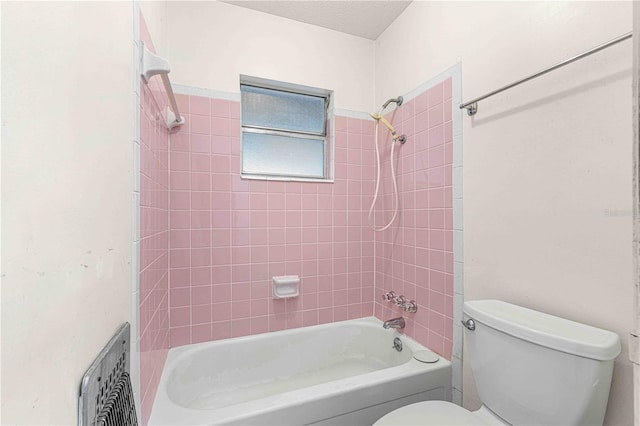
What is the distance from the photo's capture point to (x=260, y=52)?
1.77 meters

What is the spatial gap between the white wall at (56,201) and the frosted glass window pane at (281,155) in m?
1.14

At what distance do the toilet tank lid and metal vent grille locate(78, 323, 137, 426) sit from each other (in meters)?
1.20

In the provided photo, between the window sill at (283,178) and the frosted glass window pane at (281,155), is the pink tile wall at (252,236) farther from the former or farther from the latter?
the frosted glass window pane at (281,155)

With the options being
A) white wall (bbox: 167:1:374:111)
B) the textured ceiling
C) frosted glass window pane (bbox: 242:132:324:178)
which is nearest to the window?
frosted glass window pane (bbox: 242:132:324:178)

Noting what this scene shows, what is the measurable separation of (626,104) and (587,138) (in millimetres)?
122

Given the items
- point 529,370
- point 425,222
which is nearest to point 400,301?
point 425,222

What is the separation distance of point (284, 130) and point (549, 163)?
1540 mm

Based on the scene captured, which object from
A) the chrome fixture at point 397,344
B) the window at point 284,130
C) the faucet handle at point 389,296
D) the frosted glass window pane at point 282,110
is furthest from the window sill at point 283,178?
the chrome fixture at point 397,344

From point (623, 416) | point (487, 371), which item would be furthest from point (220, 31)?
point (623, 416)

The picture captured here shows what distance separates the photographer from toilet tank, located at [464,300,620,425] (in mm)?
780

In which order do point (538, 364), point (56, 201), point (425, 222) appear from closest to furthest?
point (56, 201), point (538, 364), point (425, 222)

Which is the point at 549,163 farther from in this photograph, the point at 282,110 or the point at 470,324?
the point at 282,110

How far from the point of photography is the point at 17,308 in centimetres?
37

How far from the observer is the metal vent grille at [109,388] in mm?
544
